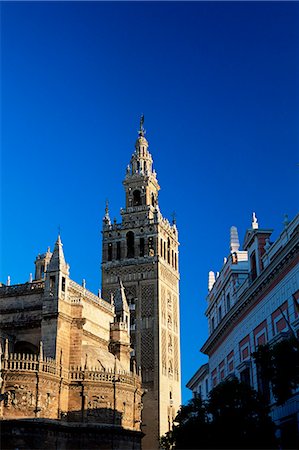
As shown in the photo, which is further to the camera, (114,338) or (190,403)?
(114,338)

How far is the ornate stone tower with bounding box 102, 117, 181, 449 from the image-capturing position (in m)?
52.7

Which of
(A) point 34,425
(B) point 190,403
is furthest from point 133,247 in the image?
(B) point 190,403

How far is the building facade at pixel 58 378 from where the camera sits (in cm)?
3189

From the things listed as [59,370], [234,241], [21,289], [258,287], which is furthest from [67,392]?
[258,287]

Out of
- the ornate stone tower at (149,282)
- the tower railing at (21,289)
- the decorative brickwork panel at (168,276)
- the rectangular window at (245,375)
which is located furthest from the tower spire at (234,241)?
the decorative brickwork panel at (168,276)

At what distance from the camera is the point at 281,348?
641 inches

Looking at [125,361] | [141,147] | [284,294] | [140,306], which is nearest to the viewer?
[284,294]

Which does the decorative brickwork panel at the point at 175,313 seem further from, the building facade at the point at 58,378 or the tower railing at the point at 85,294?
the building facade at the point at 58,378

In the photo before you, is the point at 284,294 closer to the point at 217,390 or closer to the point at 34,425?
the point at 217,390

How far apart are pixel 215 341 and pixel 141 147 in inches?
1344

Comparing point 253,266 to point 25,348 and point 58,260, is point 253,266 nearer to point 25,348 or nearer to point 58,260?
point 58,260

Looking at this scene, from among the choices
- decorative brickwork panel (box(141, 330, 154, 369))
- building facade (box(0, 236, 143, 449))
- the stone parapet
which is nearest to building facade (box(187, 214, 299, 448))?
the stone parapet

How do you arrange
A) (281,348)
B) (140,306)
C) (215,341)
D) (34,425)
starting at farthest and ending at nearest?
(140,306) < (215,341) < (34,425) < (281,348)

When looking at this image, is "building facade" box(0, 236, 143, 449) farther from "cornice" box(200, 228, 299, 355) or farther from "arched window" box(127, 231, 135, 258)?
"arched window" box(127, 231, 135, 258)
